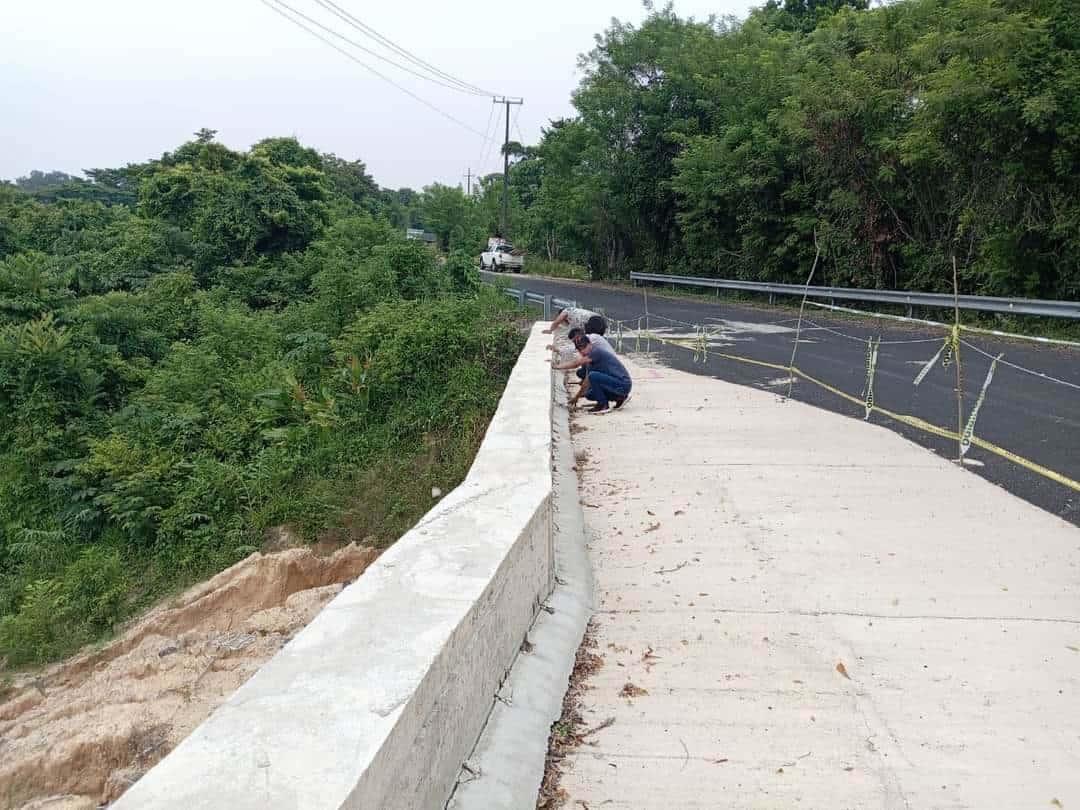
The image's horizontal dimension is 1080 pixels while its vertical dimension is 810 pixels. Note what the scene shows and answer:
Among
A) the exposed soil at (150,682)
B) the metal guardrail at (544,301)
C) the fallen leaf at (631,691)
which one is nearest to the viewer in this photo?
the fallen leaf at (631,691)

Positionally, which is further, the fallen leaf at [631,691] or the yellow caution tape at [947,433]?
the yellow caution tape at [947,433]

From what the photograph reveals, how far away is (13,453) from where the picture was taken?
44.5 ft

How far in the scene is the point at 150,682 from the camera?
563cm

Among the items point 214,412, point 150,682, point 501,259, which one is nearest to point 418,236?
point 214,412

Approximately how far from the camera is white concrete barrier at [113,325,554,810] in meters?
1.90

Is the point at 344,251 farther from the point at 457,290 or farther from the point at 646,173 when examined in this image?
the point at 646,173

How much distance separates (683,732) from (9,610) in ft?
31.0

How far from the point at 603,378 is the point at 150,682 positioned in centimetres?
563

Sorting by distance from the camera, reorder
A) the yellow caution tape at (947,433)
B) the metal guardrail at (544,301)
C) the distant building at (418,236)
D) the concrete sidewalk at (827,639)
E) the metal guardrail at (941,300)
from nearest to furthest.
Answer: the concrete sidewalk at (827,639)
the yellow caution tape at (947,433)
the metal guardrail at (941,300)
the metal guardrail at (544,301)
the distant building at (418,236)

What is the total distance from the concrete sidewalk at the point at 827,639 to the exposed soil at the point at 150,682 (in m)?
1.98

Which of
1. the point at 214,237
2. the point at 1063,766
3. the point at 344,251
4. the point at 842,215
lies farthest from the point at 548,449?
the point at 214,237

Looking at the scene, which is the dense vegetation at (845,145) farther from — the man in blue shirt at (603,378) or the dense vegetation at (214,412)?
the man in blue shirt at (603,378)

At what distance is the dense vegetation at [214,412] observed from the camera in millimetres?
9266

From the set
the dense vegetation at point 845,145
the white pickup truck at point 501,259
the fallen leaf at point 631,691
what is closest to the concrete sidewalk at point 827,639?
the fallen leaf at point 631,691
